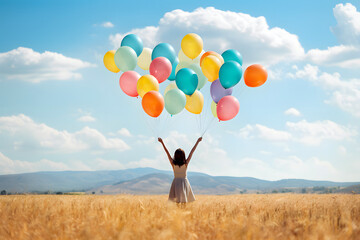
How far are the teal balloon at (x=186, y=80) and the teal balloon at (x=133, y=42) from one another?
1.85 m

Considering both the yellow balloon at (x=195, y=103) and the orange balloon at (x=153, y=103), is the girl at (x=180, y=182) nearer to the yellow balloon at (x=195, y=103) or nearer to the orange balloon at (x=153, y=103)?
the orange balloon at (x=153, y=103)

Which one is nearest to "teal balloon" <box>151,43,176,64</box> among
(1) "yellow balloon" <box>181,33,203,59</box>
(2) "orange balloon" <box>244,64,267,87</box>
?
(1) "yellow balloon" <box>181,33,203,59</box>

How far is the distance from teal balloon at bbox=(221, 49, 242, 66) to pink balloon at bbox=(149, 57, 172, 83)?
1.88 meters

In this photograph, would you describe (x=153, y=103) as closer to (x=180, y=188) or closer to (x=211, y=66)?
(x=211, y=66)

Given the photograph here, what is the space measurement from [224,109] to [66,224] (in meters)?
6.15

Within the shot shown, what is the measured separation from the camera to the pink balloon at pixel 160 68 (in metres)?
10.5

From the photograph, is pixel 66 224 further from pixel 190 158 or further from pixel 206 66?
pixel 206 66

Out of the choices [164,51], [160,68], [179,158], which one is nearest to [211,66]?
[160,68]

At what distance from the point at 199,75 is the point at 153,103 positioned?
6.81ft

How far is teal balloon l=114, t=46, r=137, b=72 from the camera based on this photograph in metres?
10.9

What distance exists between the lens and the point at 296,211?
7352 mm

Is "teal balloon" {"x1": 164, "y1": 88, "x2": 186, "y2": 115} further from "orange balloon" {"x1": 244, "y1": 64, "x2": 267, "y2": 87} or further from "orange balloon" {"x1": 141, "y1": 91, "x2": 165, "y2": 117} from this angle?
"orange balloon" {"x1": 244, "y1": 64, "x2": 267, "y2": 87}

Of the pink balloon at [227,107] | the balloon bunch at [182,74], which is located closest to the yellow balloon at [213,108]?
the balloon bunch at [182,74]

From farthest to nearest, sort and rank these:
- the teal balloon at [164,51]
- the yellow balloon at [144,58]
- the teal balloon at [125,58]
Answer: the yellow balloon at [144,58] → the teal balloon at [164,51] → the teal balloon at [125,58]
